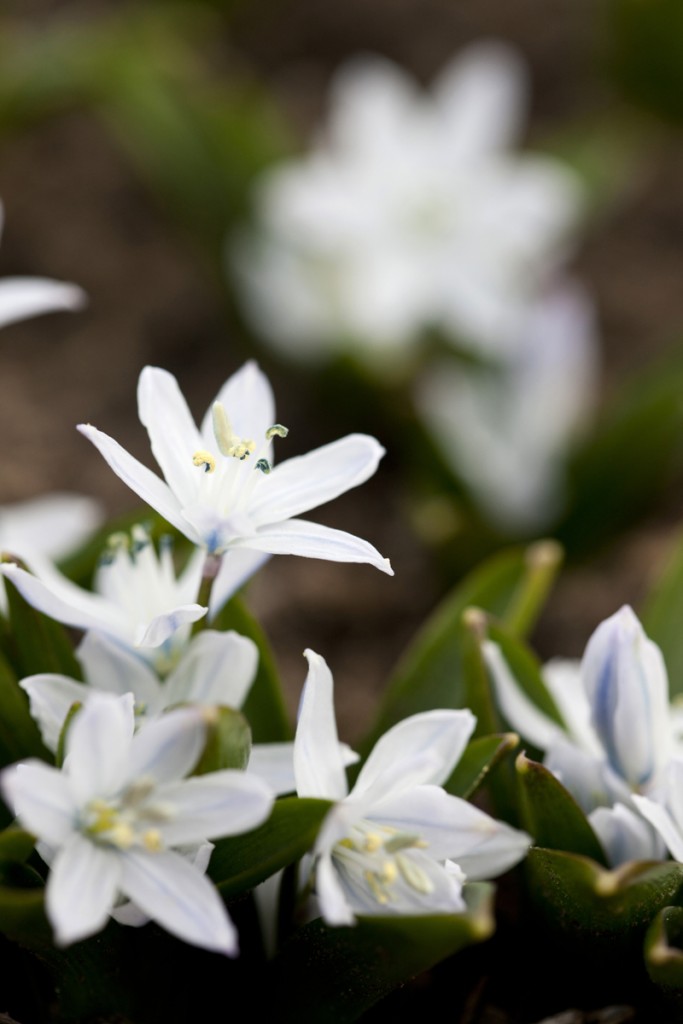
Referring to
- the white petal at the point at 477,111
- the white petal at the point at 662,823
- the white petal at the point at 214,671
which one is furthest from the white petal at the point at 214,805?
the white petal at the point at 477,111

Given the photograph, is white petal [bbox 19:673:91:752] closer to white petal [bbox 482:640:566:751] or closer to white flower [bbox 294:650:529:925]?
white flower [bbox 294:650:529:925]

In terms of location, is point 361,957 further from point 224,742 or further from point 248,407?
point 248,407

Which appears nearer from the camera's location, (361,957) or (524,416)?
(361,957)

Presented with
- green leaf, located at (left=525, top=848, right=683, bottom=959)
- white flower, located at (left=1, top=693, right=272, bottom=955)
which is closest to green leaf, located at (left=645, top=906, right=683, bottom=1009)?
green leaf, located at (left=525, top=848, right=683, bottom=959)

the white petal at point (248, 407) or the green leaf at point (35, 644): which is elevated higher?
the white petal at point (248, 407)

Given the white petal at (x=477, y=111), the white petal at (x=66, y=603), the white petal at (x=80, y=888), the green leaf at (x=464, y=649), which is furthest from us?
the white petal at (x=477, y=111)

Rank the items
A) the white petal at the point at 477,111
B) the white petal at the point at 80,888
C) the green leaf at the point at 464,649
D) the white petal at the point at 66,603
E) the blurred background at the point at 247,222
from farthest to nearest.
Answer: the white petal at the point at 477,111 → the blurred background at the point at 247,222 → the green leaf at the point at 464,649 → the white petal at the point at 66,603 → the white petal at the point at 80,888

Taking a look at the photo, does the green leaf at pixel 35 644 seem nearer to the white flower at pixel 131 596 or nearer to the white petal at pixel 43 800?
the white flower at pixel 131 596

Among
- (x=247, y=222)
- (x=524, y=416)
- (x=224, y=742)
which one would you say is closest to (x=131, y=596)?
(x=224, y=742)
